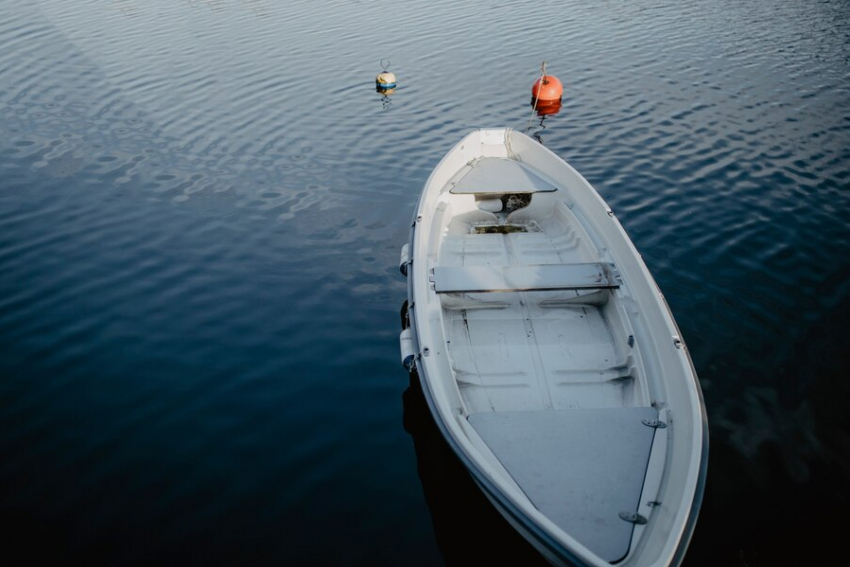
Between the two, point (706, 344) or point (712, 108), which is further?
point (712, 108)

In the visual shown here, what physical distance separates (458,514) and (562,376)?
2.12 meters

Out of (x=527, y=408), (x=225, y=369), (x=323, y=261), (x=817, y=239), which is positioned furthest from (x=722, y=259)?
(x=225, y=369)

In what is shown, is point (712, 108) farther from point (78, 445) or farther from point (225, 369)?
point (78, 445)

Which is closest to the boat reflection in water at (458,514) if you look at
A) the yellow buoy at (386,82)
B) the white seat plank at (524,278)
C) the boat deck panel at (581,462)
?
the boat deck panel at (581,462)

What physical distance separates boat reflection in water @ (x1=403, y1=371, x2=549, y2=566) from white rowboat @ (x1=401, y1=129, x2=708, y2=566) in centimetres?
75

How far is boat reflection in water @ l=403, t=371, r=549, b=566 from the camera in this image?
19.1 feet

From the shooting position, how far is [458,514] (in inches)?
249

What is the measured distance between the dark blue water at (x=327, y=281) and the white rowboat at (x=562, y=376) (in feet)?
3.83

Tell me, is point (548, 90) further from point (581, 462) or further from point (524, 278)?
point (581, 462)

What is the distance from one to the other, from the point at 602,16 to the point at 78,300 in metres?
27.1

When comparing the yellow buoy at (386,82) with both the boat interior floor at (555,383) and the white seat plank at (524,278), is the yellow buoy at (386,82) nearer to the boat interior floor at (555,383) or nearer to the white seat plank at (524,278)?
the boat interior floor at (555,383)

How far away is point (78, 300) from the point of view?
31.6ft

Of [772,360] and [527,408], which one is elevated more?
[527,408]

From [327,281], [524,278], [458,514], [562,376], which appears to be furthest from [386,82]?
[458,514]
